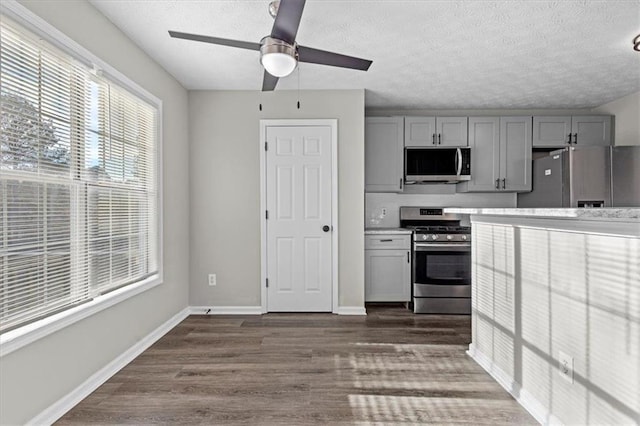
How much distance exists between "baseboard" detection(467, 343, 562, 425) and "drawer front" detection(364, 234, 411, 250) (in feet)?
4.93

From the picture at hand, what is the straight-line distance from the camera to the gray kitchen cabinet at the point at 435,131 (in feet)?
13.6

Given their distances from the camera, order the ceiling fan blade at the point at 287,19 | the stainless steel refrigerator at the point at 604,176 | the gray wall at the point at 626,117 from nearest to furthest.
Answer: the ceiling fan blade at the point at 287,19 → the stainless steel refrigerator at the point at 604,176 → the gray wall at the point at 626,117

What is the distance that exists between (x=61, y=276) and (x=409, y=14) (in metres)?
2.71

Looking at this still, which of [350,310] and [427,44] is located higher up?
[427,44]

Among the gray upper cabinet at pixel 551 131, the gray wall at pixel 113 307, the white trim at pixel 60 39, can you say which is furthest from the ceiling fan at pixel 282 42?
the gray upper cabinet at pixel 551 131

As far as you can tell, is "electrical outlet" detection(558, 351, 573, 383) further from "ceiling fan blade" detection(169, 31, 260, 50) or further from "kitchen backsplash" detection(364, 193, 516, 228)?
"kitchen backsplash" detection(364, 193, 516, 228)

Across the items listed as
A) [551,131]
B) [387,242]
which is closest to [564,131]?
[551,131]

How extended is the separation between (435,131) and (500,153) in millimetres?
882

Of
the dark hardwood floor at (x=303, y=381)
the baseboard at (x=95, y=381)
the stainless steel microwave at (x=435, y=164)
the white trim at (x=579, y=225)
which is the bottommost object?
the dark hardwood floor at (x=303, y=381)

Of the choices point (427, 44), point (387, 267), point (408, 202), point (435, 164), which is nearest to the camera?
point (427, 44)

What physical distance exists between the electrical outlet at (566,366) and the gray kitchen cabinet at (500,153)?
2.88m

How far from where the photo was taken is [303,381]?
87.1 inches

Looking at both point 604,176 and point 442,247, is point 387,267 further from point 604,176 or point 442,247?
point 604,176

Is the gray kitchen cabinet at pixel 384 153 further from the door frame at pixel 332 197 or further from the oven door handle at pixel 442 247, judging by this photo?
the oven door handle at pixel 442 247
